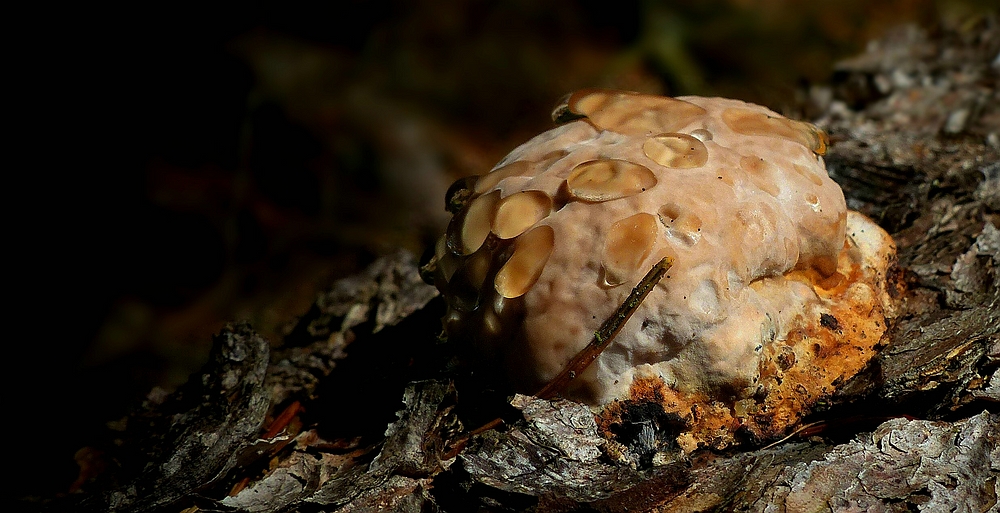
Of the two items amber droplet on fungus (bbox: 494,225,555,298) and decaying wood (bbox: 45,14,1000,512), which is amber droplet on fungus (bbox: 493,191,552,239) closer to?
amber droplet on fungus (bbox: 494,225,555,298)

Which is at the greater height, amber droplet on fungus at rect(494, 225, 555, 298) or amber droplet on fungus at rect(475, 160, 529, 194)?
amber droplet on fungus at rect(475, 160, 529, 194)

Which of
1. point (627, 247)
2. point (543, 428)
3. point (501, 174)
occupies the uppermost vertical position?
point (501, 174)

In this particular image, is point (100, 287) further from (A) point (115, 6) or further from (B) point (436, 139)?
(B) point (436, 139)

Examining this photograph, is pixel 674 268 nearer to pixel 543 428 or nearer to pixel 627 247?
pixel 627 247

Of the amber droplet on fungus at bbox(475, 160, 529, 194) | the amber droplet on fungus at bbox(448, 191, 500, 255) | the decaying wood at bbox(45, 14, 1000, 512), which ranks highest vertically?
the amber droplet on fungus at bbox(475, 160, 529, 194)

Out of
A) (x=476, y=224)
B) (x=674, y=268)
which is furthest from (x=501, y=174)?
(x=674, y=268)

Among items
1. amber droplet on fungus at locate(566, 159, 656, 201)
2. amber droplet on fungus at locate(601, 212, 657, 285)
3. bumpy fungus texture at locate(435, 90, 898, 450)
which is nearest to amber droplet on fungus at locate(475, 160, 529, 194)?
bumpy fungus texture at locate(435, 90, 898, 450)

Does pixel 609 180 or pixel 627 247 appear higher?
pixel 609 180
